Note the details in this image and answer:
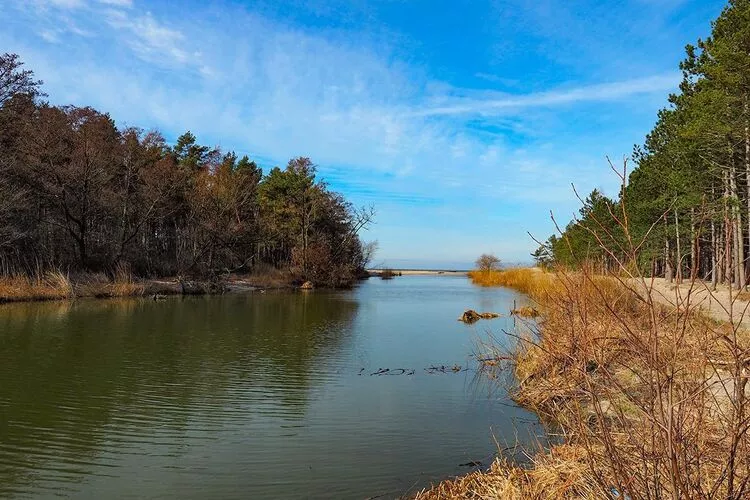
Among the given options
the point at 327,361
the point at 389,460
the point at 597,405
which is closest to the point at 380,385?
the point at 327,361

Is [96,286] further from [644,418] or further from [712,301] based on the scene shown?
[644,418]

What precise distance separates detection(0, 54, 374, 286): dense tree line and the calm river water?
13.8 m

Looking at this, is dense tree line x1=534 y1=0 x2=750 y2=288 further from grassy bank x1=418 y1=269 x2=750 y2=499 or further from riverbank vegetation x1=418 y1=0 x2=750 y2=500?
grassy bank x1=418 y1=269 x2=750 y2=499

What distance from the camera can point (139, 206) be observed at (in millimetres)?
33594

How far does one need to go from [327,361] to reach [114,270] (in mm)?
22522

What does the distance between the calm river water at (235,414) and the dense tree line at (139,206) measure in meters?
13.8

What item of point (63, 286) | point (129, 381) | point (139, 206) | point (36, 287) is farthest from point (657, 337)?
point (139, 206)

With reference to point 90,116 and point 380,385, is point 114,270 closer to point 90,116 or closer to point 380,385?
point 90,116

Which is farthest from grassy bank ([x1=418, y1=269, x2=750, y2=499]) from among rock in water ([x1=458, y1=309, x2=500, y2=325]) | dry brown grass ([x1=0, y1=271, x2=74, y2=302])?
dry brown grass ([x1=0, y1=271, x2=74, y2=302])

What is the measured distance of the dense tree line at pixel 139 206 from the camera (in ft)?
84.3

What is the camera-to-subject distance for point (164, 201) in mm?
34844

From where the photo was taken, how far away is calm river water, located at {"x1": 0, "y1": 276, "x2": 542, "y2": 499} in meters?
5.39

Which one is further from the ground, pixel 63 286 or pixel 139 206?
pixel 139 206

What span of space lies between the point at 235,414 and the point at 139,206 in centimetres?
2943
